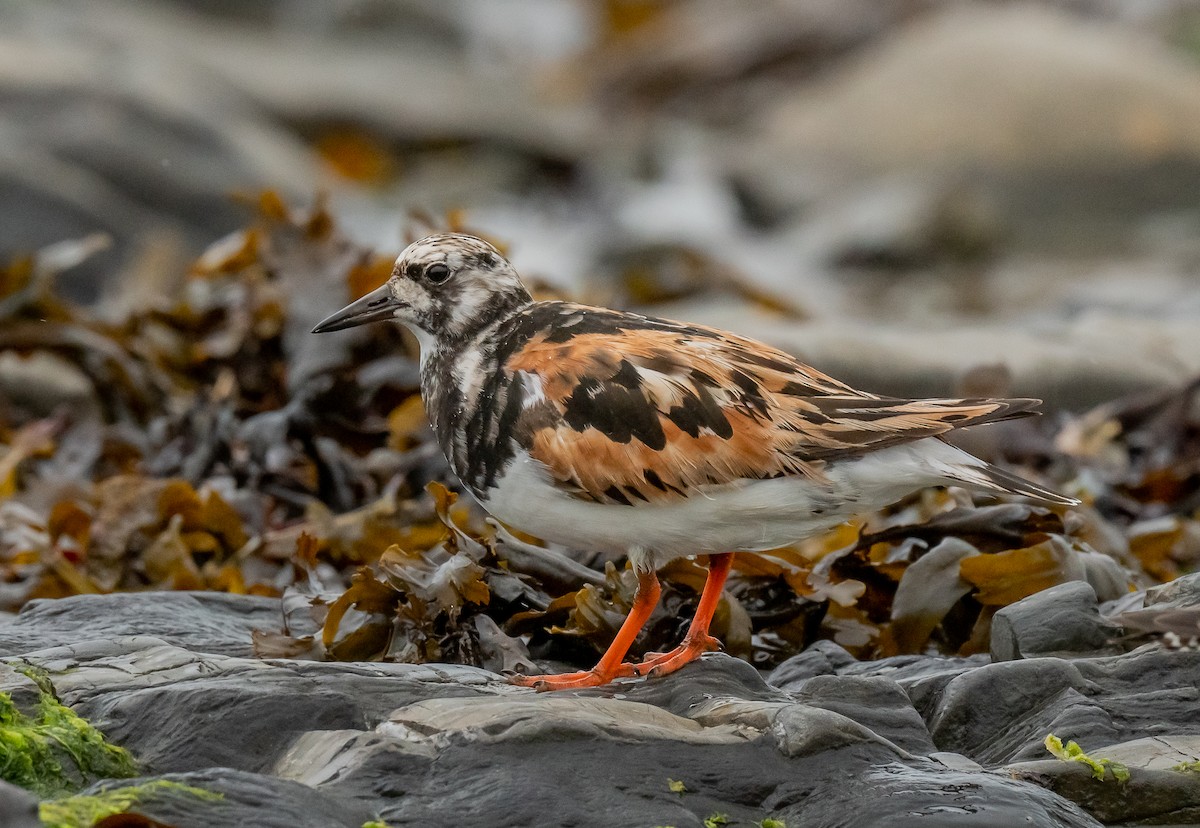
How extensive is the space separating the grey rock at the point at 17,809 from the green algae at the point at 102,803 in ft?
0.30

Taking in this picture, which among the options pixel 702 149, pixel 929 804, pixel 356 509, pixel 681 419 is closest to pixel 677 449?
pixel 681 419

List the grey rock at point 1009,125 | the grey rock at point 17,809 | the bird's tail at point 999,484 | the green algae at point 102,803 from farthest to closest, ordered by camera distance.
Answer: the grey rock at point 1009,125 → the bird's tail at point 999,484 → the green algae at point 102,803 → the grey rock at point 17,809

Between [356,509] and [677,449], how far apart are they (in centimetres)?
198

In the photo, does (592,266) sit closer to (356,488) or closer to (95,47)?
(95,47)

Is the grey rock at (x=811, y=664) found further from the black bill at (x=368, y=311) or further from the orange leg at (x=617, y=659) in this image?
the black bill at (x=368, y=311)

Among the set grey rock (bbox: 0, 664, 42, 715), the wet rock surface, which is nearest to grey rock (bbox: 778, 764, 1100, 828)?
the wet rock surface

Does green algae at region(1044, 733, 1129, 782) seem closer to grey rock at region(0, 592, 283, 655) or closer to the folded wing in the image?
the folded wing

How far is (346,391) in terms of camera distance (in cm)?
509

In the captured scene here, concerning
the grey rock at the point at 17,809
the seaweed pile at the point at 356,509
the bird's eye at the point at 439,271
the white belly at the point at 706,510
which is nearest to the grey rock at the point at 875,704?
the white belly at the point at 706,510

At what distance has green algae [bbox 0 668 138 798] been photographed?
256 cm

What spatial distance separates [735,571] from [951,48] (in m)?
12.6

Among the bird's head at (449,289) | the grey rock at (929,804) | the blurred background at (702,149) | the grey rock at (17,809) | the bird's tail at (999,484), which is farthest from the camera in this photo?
the blurred background at (702,149)

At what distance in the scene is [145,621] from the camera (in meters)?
3.53

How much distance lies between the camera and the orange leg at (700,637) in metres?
3.23
